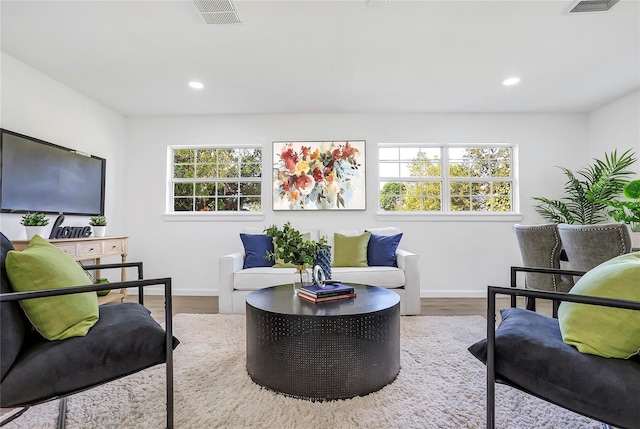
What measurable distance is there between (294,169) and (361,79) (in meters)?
1.43

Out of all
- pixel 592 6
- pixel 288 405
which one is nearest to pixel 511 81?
pixel 592 6

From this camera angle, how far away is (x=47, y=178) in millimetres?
3084

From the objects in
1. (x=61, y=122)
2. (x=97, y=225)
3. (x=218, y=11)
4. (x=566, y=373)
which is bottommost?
(x=566, y=373)

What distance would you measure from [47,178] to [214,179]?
5.77 feet

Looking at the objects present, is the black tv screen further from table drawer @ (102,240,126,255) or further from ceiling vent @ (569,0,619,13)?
ceiling vent @ (569,0,619,13)

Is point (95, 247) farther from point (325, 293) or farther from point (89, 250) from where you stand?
point (325, 293)

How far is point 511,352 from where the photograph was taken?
3.96ft

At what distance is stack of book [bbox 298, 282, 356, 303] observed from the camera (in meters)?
1.96

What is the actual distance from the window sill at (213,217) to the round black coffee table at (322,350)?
8.26 feet

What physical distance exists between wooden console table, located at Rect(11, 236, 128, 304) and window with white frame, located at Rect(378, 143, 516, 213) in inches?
124

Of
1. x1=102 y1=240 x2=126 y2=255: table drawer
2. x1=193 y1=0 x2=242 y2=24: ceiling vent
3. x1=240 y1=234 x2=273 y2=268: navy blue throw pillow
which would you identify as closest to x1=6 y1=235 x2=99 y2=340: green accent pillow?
x1=193 y1=0 x2=242 y2=24: ceiling vent

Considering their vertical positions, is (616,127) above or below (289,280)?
above

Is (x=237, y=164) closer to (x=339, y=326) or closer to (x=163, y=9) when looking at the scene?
(x=163, y=9)

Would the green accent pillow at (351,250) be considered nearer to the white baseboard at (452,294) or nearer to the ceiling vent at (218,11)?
the white baseboard at (452,294)
